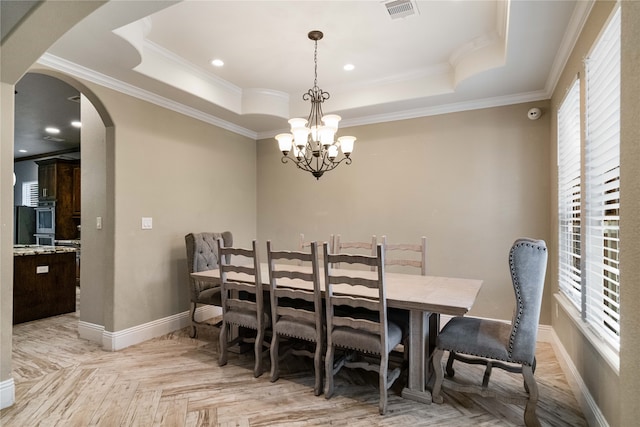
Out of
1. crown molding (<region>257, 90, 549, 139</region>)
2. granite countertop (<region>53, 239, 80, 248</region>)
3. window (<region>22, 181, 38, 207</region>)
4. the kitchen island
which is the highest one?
crown molding (<region>257, 90, 549, 139</region>)

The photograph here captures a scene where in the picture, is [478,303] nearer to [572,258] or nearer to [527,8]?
[572,258]

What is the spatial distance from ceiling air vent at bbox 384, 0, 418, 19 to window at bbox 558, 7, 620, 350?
1.21m

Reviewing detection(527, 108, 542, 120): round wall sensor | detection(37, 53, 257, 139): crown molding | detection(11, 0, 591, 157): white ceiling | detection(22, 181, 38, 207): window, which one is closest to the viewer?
detection(11, 0, 591, 157): white ceiling

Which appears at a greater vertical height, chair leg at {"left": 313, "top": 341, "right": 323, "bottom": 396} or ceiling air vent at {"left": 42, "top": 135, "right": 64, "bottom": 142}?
ceiling air vent at {"left": 42, "top": 135, "right": 64, "bottom": 142}

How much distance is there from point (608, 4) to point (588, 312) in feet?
5.77

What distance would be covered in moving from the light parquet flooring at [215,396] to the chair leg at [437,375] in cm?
5

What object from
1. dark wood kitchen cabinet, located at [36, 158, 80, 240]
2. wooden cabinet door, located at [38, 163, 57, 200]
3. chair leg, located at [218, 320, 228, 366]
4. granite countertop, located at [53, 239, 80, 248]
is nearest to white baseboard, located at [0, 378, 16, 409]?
chair leg, located at [218, 320, 228, 366]

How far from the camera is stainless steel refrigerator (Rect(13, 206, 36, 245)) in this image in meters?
7.20

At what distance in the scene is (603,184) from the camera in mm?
1988

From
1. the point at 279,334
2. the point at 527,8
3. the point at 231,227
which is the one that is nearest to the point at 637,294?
the point at 527,8

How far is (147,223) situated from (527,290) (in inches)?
135

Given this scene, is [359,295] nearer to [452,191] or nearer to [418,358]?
[418,358]

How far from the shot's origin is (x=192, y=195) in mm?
4168

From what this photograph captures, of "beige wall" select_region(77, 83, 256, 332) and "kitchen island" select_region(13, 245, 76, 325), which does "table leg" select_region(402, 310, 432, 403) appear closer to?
"beige wall" select_region(77, 83, 256, 332)
